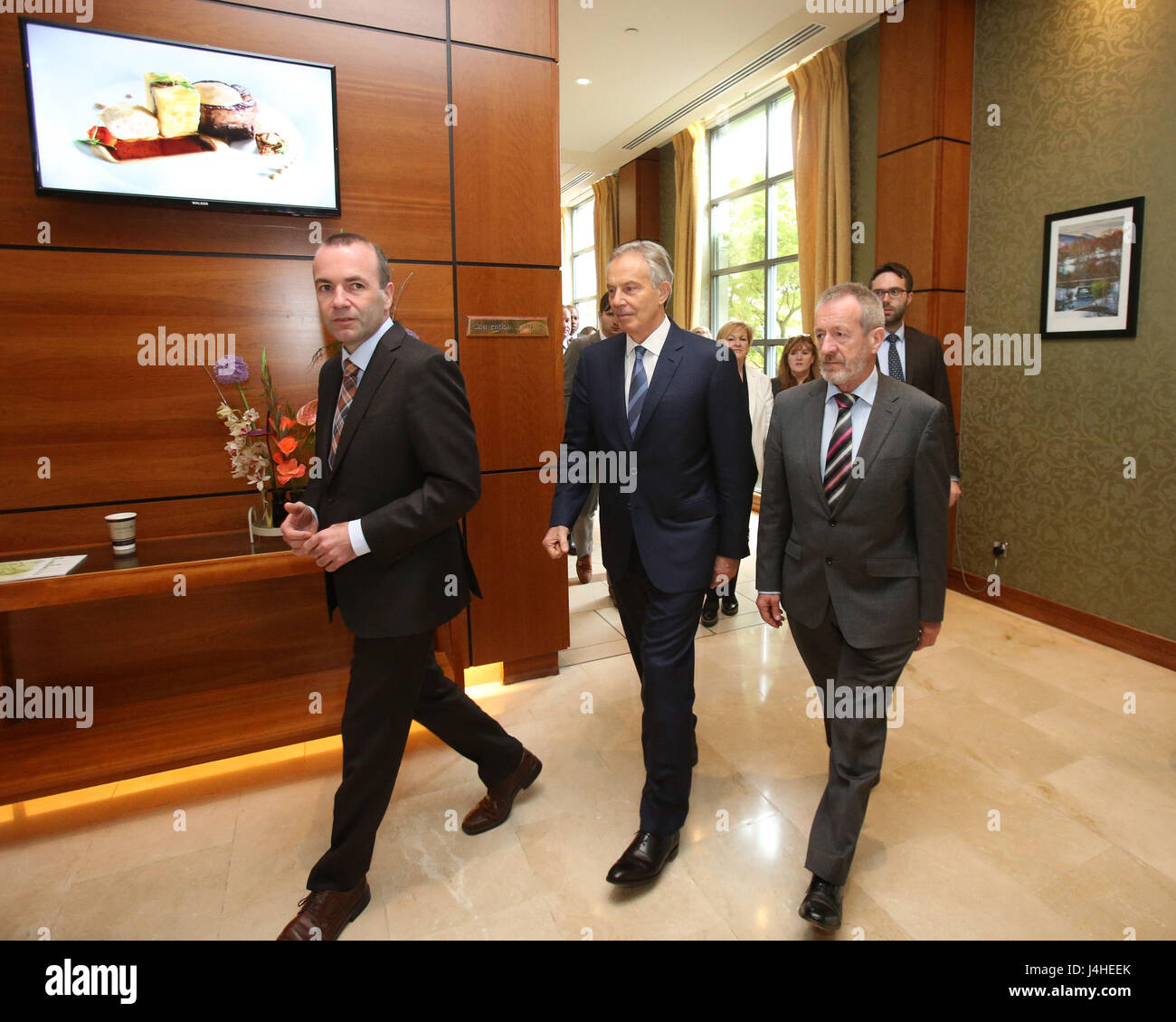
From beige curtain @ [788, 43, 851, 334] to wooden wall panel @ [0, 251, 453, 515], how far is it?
456 centimetres

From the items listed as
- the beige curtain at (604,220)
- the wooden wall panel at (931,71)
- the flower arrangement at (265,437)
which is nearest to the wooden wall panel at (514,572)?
the flower arrangement at (265,437)

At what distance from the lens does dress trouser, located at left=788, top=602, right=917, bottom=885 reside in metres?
1.93

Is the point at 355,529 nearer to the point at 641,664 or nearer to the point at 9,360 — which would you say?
the point at 641,664

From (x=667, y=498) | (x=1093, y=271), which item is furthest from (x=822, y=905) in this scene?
(x=1093, y=271)

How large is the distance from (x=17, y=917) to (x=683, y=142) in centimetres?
859

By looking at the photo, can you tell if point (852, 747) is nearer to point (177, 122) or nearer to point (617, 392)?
point (617, 392)

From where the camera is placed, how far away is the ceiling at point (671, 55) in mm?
5125

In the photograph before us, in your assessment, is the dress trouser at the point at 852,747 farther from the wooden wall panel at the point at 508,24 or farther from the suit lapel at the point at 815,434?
the wooden wall panel at the point at 508,24

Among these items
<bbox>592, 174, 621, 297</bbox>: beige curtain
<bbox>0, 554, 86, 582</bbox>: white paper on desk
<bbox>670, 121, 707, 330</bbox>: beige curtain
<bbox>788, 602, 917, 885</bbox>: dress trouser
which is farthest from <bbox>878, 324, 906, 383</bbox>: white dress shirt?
<bbox>592, 174, 621, 297</bbox>: beige curtain

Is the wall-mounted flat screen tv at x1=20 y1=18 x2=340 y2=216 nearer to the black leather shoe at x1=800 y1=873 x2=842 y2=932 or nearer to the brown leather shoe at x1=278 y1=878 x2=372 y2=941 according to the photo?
the brown leather shoe at x1=278 y1=878 x2=372 y2=941

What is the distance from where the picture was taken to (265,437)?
272cm

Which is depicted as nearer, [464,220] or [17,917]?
[17,917]

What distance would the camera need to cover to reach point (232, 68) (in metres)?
2.63

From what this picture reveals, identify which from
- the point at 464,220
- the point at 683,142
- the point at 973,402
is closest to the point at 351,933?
the point at 464,220
